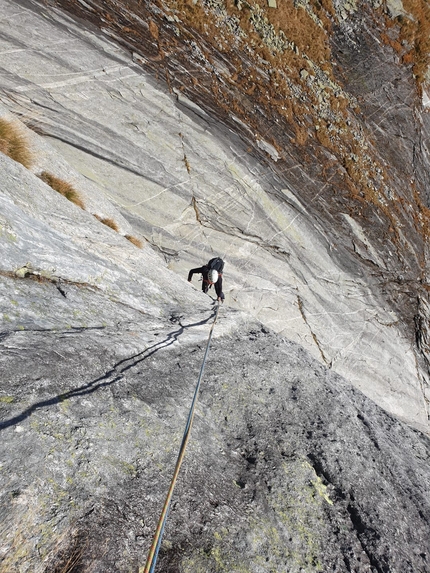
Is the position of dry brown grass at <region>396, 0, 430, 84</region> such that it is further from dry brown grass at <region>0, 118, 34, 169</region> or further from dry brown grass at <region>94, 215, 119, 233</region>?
dry brown grass at <region>0, 118, 34, 169</region>

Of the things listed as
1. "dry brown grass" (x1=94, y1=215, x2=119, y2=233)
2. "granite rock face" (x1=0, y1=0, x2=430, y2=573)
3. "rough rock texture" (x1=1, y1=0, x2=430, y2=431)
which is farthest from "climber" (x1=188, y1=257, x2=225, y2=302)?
"rough rock texture" (x1=1, y1=0, x2=430, y2=431)

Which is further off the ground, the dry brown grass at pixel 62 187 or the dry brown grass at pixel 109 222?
the dry brown grass at pixel 62 187

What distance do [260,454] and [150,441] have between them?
180 cm

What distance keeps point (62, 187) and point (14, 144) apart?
1593mm

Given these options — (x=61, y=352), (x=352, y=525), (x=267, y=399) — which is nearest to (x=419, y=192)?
(x=267, y=399)

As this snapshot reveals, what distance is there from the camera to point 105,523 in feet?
12.3

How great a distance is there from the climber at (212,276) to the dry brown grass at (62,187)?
12.7 feet

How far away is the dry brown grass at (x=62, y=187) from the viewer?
36.3 feet

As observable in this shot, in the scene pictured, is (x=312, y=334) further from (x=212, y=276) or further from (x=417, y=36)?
(x=417, y=36)

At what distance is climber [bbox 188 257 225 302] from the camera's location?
1186 cm

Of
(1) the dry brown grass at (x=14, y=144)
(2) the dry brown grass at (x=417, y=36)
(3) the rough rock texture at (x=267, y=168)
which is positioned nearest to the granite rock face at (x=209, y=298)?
(3) the rough rock texture at (x=267, y=168)

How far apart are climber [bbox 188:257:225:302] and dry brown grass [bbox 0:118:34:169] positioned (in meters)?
5.49

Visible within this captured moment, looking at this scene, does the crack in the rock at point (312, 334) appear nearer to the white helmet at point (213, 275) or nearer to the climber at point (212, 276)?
the climber at point (212, 276)

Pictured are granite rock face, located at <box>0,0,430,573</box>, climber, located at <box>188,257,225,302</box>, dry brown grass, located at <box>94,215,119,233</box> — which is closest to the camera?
granite rock face, located at <box>0,0,430,573</box>
